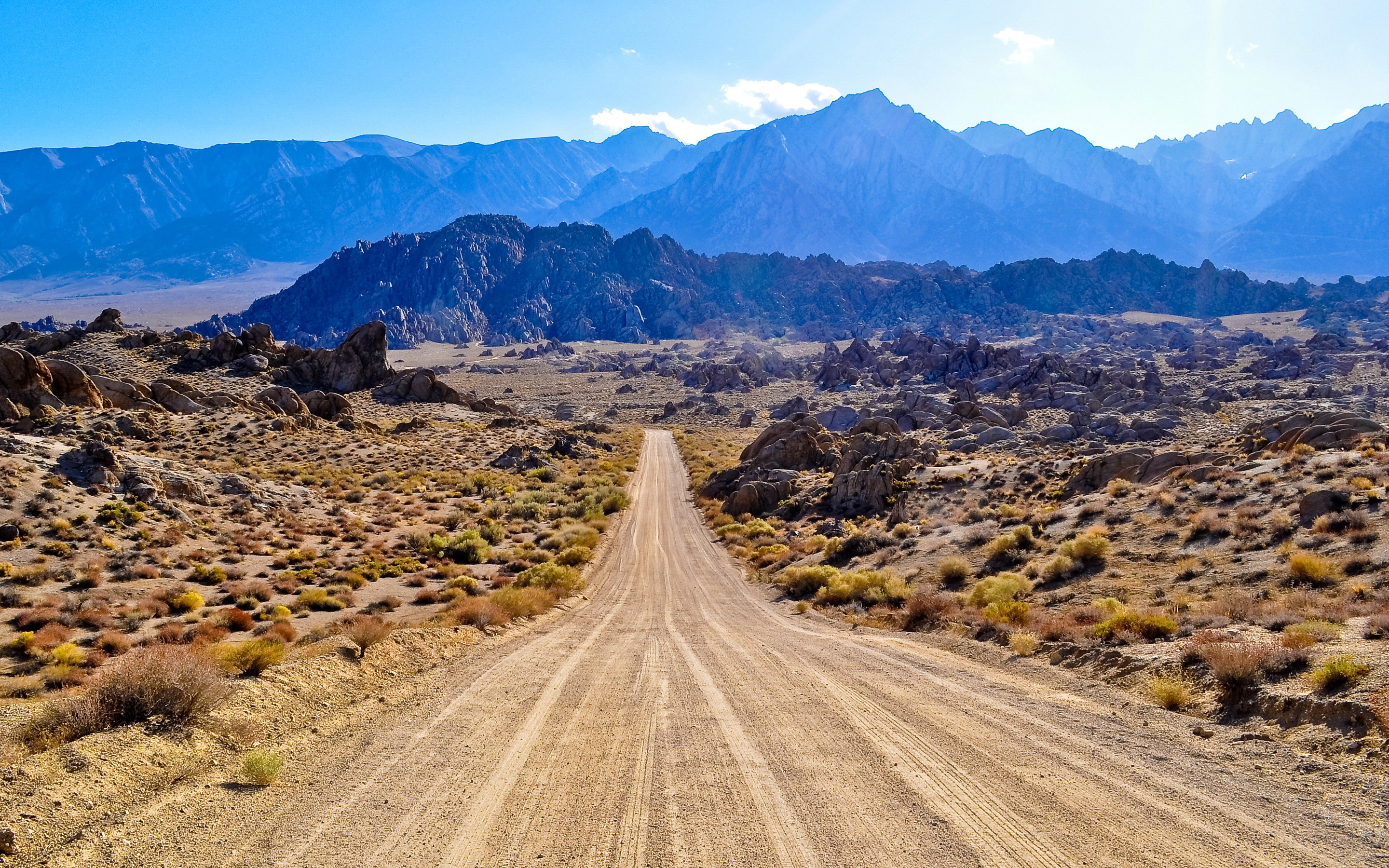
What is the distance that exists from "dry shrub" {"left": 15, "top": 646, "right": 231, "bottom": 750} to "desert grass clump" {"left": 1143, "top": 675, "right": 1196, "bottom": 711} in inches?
494

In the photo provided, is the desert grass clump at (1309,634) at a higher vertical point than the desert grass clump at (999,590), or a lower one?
higher

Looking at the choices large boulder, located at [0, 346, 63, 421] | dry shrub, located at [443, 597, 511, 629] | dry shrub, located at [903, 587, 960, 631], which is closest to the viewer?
dry shrub, located at [443, 597, 511, 629]

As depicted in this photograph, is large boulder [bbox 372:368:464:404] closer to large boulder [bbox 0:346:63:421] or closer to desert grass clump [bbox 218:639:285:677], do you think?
large boulder [bbox 0:346:63:421]

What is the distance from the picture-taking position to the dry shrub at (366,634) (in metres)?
12.0

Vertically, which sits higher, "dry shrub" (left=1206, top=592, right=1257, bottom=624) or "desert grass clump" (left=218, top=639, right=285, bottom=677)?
"dry shrub" (left=1206, top=592, right=1257, bottom=624)

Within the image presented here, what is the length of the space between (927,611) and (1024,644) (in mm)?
3815

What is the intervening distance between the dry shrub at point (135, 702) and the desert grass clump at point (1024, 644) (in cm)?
1294

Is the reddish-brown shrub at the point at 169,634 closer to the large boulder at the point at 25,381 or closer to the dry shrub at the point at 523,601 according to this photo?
the dry shrub at the point at 523,601

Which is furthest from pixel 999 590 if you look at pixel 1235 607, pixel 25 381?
pixel 25 381

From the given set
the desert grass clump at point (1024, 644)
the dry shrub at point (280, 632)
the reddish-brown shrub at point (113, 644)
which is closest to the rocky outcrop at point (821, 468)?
the desert grass clump at point (1024, 644)

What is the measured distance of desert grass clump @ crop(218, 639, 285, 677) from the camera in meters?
10.1

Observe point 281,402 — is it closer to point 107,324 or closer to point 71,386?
point 71,386

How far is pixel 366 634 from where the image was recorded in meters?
12.2

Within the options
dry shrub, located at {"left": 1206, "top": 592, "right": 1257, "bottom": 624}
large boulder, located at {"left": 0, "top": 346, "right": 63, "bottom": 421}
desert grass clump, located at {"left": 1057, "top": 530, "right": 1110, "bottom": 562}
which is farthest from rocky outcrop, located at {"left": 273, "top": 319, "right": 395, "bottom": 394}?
dry shrub, located at {"left": 1206, "top": 592, "right": 1257, "bottom": 624}
